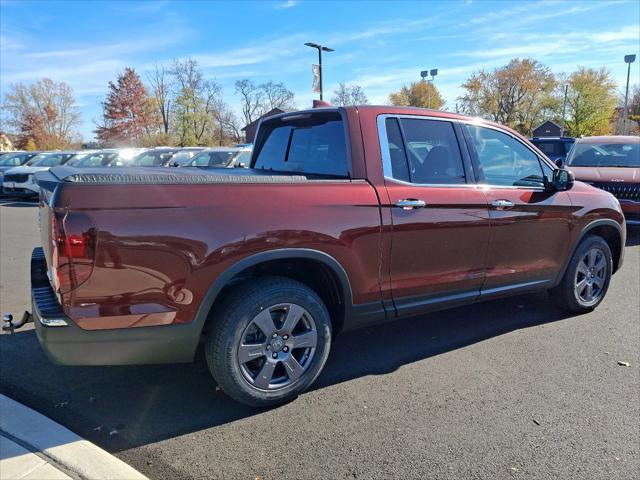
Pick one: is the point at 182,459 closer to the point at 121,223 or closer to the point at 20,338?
the point at 121,223

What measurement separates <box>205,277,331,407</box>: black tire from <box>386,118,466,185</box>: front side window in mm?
1160

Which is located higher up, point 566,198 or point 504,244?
point 566,198

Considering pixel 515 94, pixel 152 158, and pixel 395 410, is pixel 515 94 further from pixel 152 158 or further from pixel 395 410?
pixel 395 410

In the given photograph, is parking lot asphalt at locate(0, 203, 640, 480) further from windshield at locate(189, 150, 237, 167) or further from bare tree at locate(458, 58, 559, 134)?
bare tree at locate(458, 58, 559, 134)

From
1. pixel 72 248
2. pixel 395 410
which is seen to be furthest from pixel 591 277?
pixel 72 248

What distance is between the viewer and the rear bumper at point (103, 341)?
2553 mm

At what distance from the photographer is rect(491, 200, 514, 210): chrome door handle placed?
3930 millimetres

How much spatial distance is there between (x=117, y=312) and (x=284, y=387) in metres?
1.17

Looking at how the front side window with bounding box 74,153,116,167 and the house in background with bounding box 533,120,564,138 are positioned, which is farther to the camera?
the house in background with bounding box 533,120,564,138

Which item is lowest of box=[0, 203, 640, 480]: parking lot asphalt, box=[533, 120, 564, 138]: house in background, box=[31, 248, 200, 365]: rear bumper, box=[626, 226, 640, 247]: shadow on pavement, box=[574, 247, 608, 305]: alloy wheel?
box=[626, 226, 640, 247]: shadow on pavement

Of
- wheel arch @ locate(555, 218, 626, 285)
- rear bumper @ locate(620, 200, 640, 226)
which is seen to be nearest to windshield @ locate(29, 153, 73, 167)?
rear bumper @ locate(620, 200, 640, 226)

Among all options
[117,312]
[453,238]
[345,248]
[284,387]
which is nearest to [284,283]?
[345,248]

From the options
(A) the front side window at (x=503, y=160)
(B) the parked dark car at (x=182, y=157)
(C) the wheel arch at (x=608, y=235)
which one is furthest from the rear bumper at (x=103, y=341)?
(B) the parked dark car at (x=182, y=157)

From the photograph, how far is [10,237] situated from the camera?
938 centimetres
